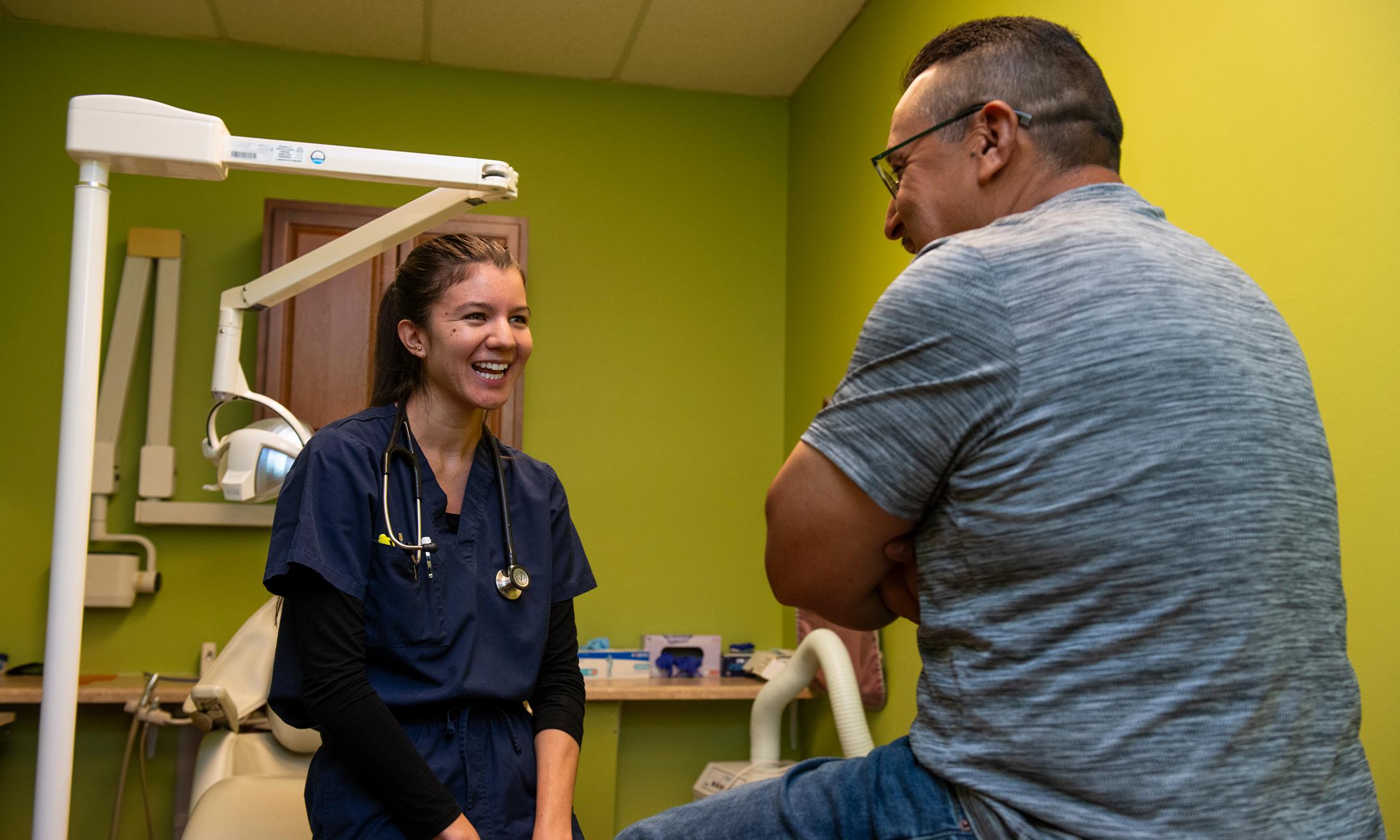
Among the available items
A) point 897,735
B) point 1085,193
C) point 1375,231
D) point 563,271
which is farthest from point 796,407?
point 1085,193

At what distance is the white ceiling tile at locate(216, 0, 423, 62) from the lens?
10.0ft

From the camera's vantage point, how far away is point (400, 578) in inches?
58.0

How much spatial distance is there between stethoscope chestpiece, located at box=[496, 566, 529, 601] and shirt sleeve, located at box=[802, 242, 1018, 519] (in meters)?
0.81

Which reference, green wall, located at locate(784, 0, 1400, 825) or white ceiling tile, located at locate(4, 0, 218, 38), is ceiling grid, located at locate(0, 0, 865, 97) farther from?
green wall, located at locate(784, 0, 1400, 825)

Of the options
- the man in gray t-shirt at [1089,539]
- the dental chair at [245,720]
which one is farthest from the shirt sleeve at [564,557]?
the man in gray t-shirt at [1089,539]

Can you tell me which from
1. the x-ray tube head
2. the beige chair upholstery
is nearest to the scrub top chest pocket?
the beige chair upholstery

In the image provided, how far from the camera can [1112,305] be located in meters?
0.79

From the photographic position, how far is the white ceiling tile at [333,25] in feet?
10.0

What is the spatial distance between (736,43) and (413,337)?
197 cm

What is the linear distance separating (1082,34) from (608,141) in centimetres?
176

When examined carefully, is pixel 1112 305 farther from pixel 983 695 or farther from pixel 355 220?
pixel 355 220

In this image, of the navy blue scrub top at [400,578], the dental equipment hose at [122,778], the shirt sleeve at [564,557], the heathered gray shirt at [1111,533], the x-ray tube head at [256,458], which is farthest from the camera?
the dental equipment hose at [122,778]

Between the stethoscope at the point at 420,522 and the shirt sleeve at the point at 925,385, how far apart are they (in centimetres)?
81

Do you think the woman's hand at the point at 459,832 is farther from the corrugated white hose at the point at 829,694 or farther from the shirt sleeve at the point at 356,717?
the corrugated white hose at the point at 829,694
